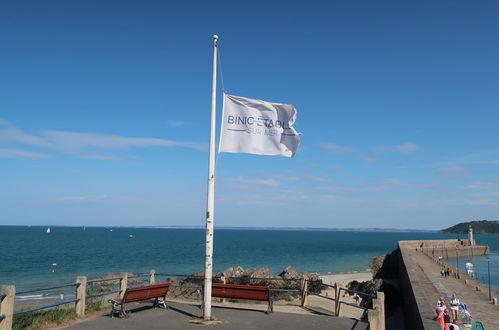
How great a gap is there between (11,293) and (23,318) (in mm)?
2254

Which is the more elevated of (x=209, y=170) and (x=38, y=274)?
(x=209, y=170)

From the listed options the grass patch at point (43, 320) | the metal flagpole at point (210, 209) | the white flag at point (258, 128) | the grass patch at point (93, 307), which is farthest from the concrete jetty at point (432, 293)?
the grass patch at point (93, 307)

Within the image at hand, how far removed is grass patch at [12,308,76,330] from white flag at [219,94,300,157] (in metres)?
5.95

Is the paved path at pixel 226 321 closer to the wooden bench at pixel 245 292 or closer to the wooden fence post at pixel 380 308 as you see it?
the wooden bench at pixel 245 292

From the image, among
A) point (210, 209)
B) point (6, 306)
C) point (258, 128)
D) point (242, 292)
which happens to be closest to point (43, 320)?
point (6, 306)

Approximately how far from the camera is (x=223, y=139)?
1052 cm

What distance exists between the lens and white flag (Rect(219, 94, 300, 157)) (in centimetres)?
1059

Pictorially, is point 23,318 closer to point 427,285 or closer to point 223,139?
point 223,139

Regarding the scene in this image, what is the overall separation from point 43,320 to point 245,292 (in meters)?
5.24

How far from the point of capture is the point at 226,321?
9.98 meters

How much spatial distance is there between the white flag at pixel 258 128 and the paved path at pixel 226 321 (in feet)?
14.7

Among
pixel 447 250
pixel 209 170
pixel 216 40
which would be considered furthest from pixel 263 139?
pixel 447 250

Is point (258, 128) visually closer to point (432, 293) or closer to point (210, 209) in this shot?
point (210, 209)

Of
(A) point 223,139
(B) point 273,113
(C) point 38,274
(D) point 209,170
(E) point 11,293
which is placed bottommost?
(C) point 38,274
